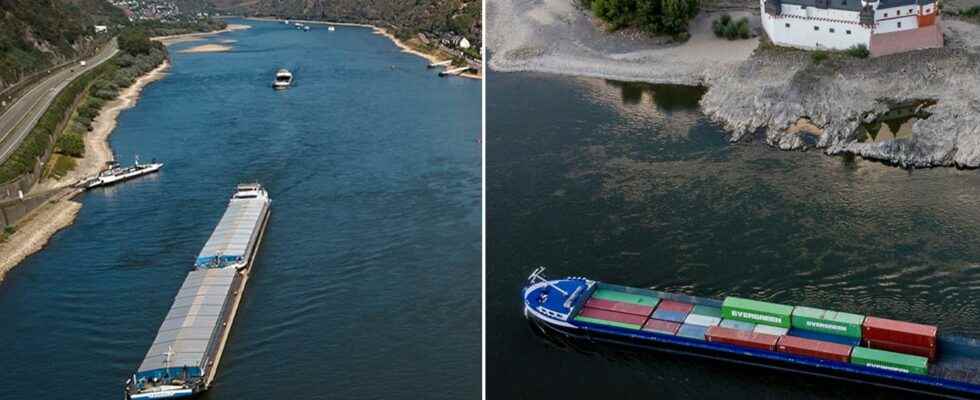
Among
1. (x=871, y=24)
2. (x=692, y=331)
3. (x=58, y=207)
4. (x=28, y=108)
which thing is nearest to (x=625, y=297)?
(x=692, y=331)

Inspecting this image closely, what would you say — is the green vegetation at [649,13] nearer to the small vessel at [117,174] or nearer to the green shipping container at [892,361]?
the small vessel at [117,174]

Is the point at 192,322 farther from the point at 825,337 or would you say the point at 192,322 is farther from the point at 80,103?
the point at 80,103

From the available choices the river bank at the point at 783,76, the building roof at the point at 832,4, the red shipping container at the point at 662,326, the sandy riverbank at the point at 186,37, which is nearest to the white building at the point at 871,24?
the building roof at the point at 832,4

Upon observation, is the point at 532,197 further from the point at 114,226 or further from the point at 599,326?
the point at 114,226

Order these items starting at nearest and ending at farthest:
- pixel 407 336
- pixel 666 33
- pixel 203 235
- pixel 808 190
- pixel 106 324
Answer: pixel 407 336 < pixel 106 324 < pixel 808 190 < pixel 203 235 < pixel 666 33

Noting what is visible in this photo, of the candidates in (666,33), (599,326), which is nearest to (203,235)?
(599,326)
